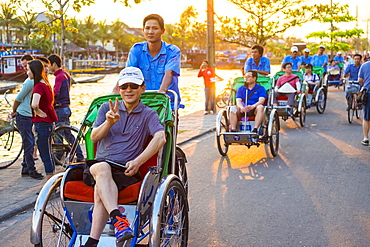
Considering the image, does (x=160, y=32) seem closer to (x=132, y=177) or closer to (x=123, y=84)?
(x=123, y=84)

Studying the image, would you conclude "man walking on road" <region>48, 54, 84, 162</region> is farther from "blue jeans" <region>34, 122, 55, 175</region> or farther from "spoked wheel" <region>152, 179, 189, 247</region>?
"spoked wheel" <region>152, 179, 189, 247</region>

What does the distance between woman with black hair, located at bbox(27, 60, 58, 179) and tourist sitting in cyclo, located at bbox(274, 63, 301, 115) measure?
702 centimetres

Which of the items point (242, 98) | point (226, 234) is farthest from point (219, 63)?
point (226, 234)

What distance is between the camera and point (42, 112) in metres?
6.66

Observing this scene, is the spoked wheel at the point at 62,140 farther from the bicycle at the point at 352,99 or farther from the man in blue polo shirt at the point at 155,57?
the bicycle at the point at 352,99

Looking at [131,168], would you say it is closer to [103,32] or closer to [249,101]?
[249,101]

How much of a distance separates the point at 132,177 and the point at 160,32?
192 cm

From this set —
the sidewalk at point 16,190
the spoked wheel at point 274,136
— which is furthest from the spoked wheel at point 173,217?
the spoked wheel at point 274,136

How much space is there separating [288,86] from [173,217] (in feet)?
29.6

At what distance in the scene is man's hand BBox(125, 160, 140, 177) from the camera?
3.96 meters

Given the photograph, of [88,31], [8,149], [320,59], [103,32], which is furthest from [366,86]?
[103,32]

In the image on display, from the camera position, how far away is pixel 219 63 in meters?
73.9

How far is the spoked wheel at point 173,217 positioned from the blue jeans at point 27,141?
361 centimetres

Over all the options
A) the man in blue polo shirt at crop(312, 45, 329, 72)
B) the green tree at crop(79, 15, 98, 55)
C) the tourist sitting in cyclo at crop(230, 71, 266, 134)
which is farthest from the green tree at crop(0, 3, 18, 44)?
the tourist sitting in cyclo at crop(230, 71, 266, 134)
